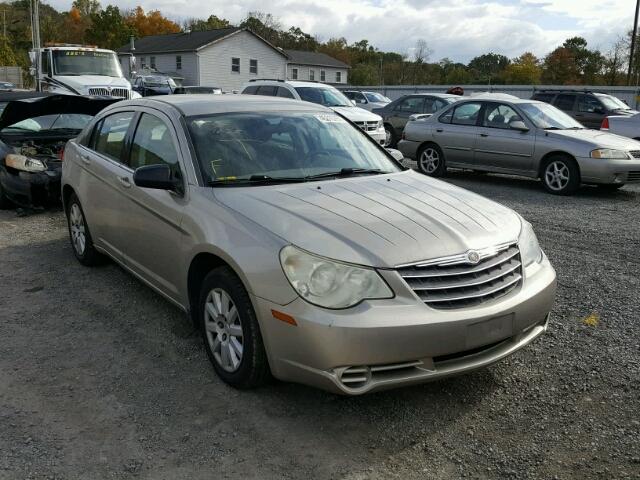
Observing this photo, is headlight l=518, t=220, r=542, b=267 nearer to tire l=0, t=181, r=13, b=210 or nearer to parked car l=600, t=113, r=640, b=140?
tire l=0, t=181, r=13, b=210

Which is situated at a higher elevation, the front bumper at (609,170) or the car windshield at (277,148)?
the car windshield at (277,148)

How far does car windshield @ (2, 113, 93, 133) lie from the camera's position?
8664mm

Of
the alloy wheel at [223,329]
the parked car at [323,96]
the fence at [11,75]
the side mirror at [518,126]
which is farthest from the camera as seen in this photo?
the fence at [11,75]

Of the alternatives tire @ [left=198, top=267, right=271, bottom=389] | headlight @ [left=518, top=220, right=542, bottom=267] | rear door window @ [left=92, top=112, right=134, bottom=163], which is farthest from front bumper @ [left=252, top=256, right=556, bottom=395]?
rear door window @ [left=92, top=112, right=134, bottom=163]

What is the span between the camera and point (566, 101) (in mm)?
17938

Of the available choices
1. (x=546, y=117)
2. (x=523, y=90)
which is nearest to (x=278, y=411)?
(x=546, y=117)

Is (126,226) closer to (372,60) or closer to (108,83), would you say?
(108,83)

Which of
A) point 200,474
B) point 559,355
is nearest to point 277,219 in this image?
point 200,474

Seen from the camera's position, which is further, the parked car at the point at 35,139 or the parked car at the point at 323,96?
the parked car at the point at 323,96

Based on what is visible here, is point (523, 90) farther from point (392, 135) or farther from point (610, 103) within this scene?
point (392, 135)

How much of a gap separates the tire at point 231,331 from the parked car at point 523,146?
8001 millimetres

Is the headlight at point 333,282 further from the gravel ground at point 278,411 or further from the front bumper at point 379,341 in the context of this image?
the gravel ground at point 278,411

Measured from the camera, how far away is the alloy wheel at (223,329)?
3.45 metres

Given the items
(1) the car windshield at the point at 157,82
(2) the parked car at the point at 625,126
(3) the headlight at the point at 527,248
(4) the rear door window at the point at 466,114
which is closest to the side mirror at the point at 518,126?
(4) the rear door window at the point at 466,114
